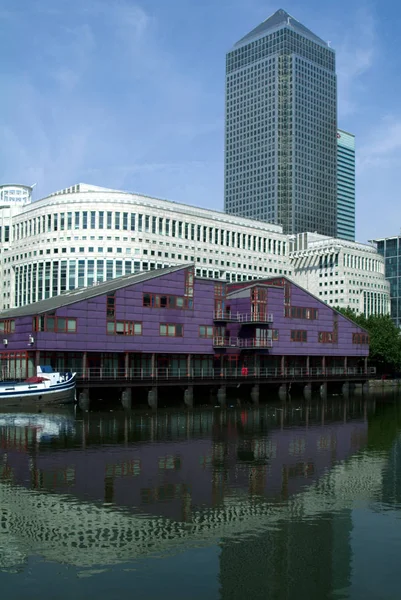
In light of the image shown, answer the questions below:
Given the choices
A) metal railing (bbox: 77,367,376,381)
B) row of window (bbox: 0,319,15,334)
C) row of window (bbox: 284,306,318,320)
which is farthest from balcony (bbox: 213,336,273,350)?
row of window (bbox: 0,319,15,334)

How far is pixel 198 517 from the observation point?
31.4m

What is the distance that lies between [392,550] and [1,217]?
164147 millimetres

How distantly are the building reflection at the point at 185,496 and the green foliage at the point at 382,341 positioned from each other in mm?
93490

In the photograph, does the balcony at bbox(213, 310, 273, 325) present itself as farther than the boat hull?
Yes

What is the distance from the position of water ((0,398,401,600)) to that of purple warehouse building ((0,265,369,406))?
32.2m

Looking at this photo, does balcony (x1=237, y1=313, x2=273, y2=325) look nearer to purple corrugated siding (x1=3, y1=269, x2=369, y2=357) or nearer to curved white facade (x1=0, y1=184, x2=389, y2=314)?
purple corrugated siding (x1=3, y1=269, x2=369, y2=357)

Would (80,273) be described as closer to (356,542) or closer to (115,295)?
(115,295)

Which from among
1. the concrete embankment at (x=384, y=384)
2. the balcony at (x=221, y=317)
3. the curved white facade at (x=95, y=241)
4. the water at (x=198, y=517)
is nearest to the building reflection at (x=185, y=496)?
the water at (x=198, y=517)

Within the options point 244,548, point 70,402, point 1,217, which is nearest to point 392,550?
point 244,548

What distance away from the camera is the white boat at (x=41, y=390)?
3147 inches

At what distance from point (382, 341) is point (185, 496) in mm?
126735

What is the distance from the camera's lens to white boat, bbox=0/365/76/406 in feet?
262

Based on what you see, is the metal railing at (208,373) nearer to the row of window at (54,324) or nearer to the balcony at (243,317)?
the row of window at (54,324)

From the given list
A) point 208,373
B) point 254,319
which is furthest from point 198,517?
point 254,319
